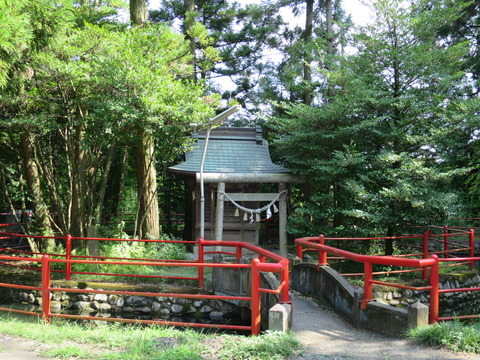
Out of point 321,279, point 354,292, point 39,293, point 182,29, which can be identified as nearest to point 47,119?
point 39,293

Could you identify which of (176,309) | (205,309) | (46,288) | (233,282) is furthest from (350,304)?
(46,288)

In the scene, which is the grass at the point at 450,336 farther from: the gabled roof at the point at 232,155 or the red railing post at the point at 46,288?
the gabled roof at the point at 232,155

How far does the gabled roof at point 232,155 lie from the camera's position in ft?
42.5

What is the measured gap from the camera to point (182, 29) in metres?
A: 20.0

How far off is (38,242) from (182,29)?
12.6m

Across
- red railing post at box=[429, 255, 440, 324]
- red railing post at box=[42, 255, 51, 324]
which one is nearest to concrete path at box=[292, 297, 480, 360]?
red railing post at box=[429, 255, 440, 324]

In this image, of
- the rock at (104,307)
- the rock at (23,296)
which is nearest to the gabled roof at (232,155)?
the rock at (104,307)

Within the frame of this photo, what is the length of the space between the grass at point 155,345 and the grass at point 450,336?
1525 mm

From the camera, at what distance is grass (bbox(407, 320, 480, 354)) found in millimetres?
4457

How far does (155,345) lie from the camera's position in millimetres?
4414

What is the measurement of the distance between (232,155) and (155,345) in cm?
994

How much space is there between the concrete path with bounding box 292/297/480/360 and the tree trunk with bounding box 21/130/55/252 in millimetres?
8278

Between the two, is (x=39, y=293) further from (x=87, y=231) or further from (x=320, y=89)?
(x=320, y=89)

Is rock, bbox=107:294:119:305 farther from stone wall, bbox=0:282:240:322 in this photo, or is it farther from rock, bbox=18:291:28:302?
rock, bbox=18:291:28:302
